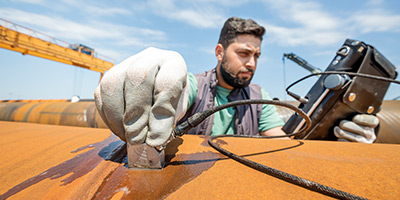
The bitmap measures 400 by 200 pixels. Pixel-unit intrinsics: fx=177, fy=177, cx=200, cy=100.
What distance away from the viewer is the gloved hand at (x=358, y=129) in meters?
1.38

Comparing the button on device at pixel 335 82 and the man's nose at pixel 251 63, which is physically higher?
the man's nose at pixel 251 63

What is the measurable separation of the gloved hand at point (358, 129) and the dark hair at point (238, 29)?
0.98 metres

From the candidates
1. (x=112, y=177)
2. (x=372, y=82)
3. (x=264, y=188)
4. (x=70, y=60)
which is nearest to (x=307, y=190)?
(x=264, y=188)

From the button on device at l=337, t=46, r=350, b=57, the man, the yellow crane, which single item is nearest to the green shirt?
the man

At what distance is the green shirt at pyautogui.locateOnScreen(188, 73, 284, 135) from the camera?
1339mm

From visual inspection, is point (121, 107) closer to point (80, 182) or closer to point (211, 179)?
point (80, 182)

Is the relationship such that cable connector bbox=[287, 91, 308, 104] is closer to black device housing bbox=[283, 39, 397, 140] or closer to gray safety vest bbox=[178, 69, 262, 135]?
black device housing bbox=[283, 39, 397, 140]

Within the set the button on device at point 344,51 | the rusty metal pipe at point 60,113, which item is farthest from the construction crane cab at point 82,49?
the button on device at point 344,51

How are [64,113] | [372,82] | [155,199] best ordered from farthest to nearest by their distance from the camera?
[64,113] < [372,82] < [155,199]

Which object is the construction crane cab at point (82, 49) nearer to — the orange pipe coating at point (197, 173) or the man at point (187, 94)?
the man at point (187, 94)

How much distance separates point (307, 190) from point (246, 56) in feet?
3.86

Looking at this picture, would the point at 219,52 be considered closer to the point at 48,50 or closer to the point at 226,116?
the point at 226,116

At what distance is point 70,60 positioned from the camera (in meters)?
7.36

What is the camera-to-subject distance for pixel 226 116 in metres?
1.36
